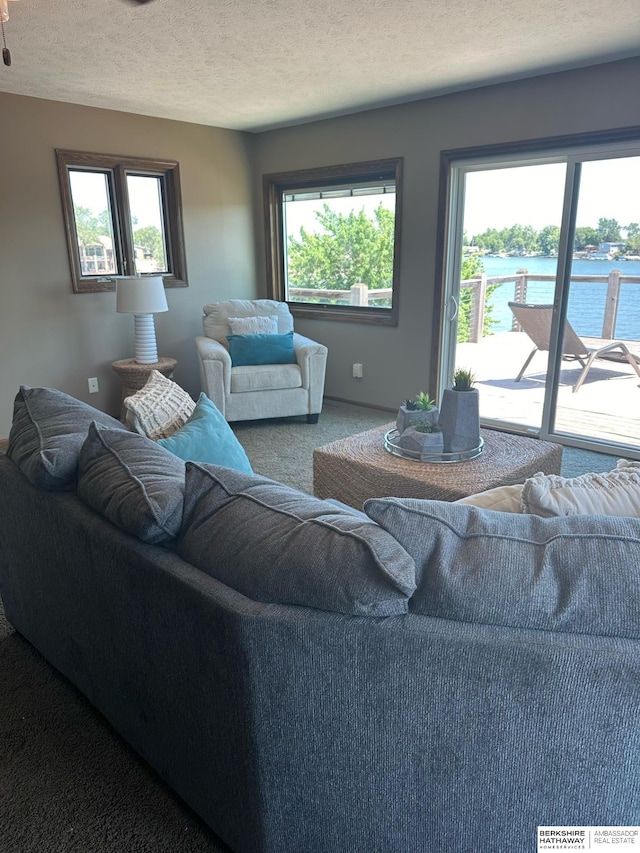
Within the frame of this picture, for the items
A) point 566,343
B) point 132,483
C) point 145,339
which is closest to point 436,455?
point 132,483

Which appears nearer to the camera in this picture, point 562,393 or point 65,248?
point 562,393

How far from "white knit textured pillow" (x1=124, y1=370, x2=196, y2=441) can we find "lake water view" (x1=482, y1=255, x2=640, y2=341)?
110 inches

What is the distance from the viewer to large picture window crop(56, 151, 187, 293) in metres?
4.55

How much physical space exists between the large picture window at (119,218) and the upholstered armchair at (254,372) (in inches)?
25.9

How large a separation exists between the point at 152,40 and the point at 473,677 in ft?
11.0

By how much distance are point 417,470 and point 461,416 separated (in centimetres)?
34

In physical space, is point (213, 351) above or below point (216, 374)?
above

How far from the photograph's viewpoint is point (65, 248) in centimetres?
450

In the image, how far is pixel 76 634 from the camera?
1.69m

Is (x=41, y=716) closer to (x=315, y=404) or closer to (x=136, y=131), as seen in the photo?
(x=315, y=404)

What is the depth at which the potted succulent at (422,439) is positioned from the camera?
268 centimetres

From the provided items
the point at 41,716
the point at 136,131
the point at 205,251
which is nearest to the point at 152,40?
the point at 136,131

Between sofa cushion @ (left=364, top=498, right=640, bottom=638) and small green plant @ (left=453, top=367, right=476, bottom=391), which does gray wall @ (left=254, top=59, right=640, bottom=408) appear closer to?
small green plant @ (left=453, top=367, right=476, bottom=391)

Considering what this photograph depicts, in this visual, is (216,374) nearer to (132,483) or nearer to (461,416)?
(461,416)
